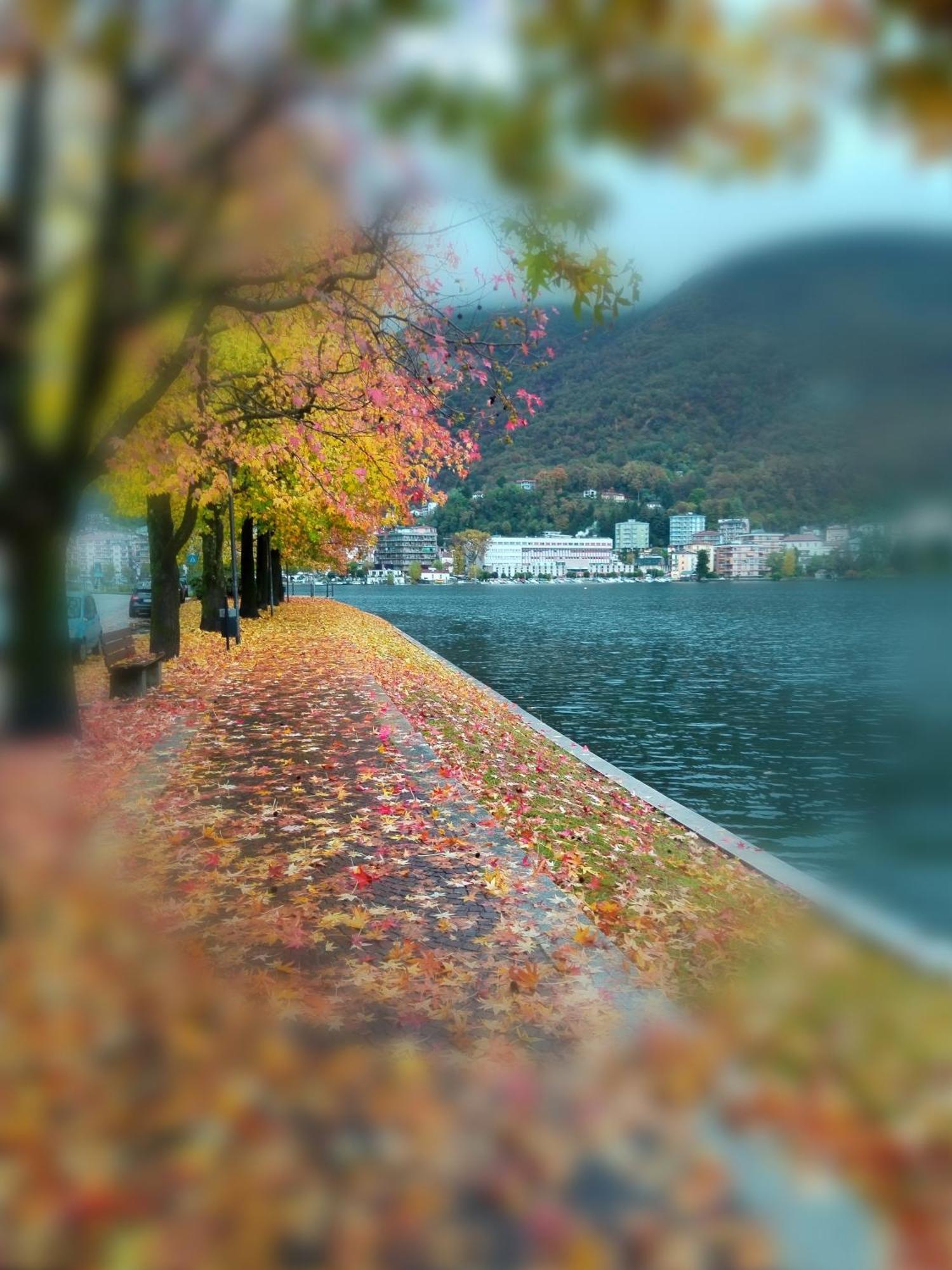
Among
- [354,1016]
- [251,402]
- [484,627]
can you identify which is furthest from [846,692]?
[484,627]

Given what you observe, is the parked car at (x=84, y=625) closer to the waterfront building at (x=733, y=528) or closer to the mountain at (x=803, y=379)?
the waterfront building at (x=733, y=528)

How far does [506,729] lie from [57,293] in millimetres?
13041

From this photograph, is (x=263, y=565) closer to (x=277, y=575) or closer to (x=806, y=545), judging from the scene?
(x=277, y=575)

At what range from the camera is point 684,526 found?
5.40 metres

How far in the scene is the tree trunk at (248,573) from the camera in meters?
33.9

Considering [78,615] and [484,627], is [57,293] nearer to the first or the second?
[78,615]

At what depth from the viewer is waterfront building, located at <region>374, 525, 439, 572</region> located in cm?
14900

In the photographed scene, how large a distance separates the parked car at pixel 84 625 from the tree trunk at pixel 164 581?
162cm

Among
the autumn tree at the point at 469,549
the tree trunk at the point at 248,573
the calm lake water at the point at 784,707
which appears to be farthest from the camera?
the autumn tree at the point at 469,549

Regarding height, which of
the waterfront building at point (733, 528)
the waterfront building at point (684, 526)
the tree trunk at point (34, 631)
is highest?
the waterfront building at point (684, 526)

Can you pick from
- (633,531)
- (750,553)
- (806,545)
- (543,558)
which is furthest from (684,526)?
(543,558)

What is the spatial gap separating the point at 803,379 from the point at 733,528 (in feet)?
4.08

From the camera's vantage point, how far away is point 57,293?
316 centimetres

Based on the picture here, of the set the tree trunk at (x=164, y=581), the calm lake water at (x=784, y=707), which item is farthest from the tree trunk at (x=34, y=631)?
Result: the tree trunk at (x=164, y=581)
